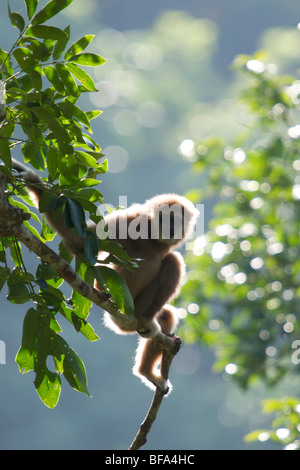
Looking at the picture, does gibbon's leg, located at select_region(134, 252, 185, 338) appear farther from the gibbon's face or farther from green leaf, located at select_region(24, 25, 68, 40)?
green leaf, located at select_region(24, 25, 68, 40)

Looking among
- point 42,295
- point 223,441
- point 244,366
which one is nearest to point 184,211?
point 42,295

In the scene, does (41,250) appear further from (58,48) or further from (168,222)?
(168,222)

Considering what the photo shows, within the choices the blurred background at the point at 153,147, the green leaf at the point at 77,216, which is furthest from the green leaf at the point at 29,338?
the blurred background at the point at 153,147

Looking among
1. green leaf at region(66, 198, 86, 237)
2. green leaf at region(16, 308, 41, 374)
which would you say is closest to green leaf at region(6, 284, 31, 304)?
green leaf at region(16, 308, 41, 374)

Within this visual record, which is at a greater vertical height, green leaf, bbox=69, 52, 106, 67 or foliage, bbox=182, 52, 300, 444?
green leaf, bbox=69, 52, 106, 67

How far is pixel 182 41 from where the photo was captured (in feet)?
99.6

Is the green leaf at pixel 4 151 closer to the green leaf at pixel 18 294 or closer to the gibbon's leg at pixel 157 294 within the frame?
A: the green leaf at pixel 18 294

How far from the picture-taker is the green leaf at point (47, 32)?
7.20 feet

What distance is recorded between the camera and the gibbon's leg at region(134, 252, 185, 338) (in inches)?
134

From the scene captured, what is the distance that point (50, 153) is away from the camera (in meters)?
2.32

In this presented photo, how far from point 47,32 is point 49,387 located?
1329 millimetres

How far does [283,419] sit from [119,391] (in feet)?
54.7

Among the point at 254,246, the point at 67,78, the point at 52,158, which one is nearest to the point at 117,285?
the point at 52,158

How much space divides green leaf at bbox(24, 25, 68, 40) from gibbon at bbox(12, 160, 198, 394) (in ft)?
4.21
